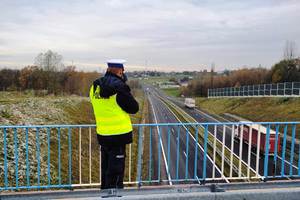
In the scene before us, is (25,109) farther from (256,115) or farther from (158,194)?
(256,115)

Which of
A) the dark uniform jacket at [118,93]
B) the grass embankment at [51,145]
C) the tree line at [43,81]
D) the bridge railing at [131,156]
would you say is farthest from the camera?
the tree line at [43,81]

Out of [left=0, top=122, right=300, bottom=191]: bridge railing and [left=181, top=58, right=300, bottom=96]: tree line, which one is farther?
[left=181, top=58, right=300, bottom=96]: tree line

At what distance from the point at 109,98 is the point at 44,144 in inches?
457

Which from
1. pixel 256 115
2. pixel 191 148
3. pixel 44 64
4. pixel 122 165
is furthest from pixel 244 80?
pixel 122 165

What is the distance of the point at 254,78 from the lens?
3118 inches

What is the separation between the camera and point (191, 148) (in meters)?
25.4

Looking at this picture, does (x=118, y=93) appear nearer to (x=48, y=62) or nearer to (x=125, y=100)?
(x=125, y=100)

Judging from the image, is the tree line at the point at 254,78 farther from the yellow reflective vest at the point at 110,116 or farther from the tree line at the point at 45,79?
the yellow reflective vest at the point at 110,116

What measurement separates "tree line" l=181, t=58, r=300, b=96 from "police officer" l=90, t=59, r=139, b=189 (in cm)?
5842

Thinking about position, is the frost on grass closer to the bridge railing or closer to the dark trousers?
the bridge railing

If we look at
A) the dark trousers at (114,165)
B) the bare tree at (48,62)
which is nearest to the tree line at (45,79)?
the bare tree at (48,62)

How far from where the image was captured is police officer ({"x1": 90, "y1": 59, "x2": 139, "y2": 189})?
3.67 meters

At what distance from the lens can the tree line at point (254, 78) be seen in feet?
190

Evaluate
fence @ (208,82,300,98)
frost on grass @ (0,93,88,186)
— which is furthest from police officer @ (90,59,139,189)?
fence @ (208,82,300,98)
